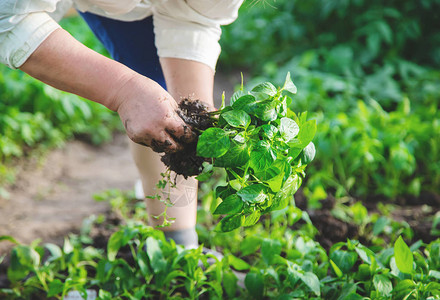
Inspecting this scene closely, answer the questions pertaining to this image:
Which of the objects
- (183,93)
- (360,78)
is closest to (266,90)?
(183,93)

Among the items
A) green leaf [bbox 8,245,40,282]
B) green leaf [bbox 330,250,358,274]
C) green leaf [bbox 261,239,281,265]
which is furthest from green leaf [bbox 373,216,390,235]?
green leaf [bbox 8,245,40,282]

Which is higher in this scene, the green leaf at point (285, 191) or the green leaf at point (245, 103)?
the green leaf at point (245, 103)

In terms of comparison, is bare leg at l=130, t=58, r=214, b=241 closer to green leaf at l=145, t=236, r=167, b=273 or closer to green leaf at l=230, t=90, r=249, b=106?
green leaf at l=145, t=236, r=167, b=273

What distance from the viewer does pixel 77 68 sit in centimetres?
114

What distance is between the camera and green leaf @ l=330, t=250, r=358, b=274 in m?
1.42

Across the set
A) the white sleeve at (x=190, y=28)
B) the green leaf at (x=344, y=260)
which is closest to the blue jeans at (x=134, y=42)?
the white sleeve at (x=190, y=28)

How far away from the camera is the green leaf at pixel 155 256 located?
150cm

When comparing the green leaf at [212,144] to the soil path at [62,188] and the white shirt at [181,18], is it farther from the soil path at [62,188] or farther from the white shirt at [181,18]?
the soil path at [62,188]

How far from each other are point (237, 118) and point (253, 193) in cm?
19

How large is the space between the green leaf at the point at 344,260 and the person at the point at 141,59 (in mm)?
496

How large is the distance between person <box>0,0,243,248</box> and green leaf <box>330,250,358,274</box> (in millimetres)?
496

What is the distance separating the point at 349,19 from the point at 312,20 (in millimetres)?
342

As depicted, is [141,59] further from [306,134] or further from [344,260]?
[344,260]

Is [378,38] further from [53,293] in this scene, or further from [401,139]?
[53,293]
